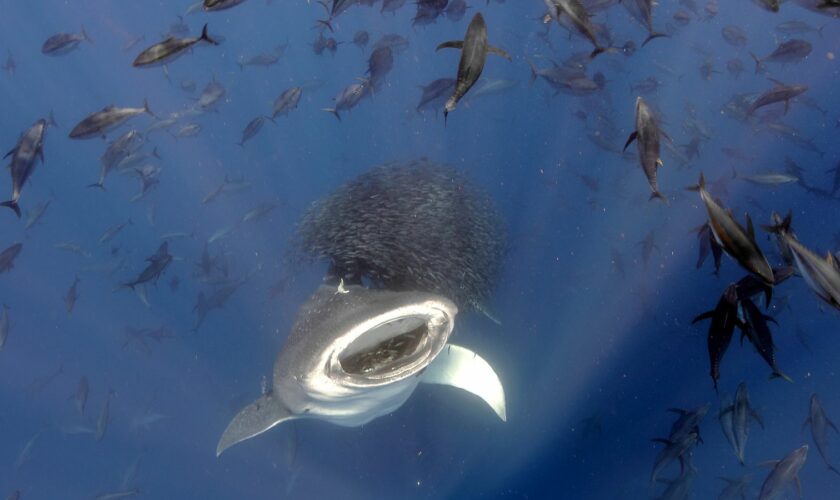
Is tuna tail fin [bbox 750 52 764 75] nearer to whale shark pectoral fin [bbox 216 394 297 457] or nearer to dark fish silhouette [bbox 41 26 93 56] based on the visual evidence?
whale shark pectoral fin [bbox 216 394 297 457]

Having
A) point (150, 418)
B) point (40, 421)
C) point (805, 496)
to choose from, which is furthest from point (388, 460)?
point (40, 421)

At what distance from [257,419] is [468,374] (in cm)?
233

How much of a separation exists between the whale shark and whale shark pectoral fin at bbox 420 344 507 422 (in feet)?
2.84

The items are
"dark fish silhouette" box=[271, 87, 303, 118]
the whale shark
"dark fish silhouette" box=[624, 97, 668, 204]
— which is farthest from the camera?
"dark fish silhouette" box=[271, 87, 303, 118]

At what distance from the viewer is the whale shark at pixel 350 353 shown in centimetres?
291

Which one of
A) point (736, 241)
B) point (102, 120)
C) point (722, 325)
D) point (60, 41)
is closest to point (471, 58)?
point (736, 241)

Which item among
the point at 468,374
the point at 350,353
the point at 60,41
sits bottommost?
the point at 468,374

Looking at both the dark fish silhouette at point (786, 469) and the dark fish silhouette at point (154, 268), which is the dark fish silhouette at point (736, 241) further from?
the dark fish silhouette at point (154, 268)

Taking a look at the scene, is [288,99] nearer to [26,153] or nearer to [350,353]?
[26,153]

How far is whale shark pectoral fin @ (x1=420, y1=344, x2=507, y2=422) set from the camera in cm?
536

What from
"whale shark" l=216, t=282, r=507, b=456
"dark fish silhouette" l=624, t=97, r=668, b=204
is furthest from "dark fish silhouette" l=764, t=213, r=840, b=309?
"whale shark" l=216, t=282, r=507, b=456

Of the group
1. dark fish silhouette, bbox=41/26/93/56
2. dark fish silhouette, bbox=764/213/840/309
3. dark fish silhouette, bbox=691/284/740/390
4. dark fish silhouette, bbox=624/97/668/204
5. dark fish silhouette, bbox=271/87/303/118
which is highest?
dark fish silhouette, bbox=41/26/93/56

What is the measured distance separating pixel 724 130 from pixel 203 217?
20.8 meters

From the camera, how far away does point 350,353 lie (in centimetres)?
383
